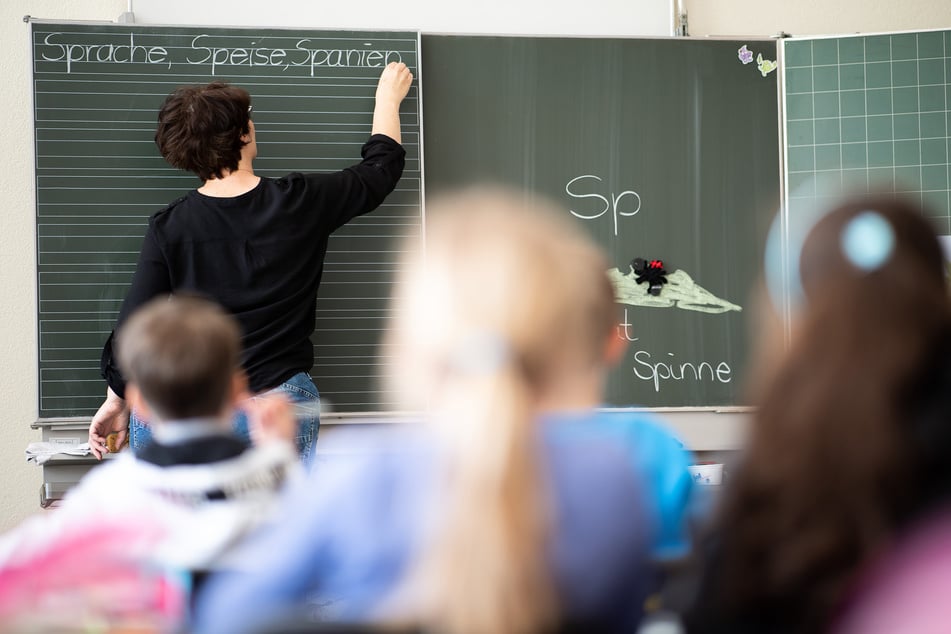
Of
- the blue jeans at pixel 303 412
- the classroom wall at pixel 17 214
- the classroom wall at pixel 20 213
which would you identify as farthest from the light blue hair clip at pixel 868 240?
the classroom wall at pixel 17 214

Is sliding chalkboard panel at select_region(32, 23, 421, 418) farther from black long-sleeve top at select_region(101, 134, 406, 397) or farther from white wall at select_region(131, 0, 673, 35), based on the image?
black long-sleeve top at select_region(101, 134, 406, 397)

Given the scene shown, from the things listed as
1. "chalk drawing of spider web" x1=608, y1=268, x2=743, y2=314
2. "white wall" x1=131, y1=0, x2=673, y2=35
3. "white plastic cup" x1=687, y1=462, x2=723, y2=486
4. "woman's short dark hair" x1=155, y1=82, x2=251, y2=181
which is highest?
"white wall" x1=131, y1=0, x2=673, y2=35

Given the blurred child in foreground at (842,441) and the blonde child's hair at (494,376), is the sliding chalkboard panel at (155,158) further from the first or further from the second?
the blurred child in foreground at (842,441)

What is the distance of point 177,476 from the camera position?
4.55ft

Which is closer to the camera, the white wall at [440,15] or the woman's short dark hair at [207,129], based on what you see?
the woman's short dark hair at [207,129]

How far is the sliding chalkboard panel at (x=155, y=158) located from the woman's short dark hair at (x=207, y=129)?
1.17 feet

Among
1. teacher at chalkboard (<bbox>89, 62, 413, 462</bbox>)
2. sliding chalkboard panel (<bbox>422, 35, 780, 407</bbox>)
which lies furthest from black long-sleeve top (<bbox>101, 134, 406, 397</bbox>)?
sliding chalkboard panel (<bbox>422, 35, 780, 407</bbox>)

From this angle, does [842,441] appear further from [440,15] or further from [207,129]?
[440,15]

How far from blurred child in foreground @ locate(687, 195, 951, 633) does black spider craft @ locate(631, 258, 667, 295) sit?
224 cm

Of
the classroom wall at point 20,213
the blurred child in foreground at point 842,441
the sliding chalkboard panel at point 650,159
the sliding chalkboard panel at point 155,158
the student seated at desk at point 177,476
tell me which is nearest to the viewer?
the blurred child in foreground at point 842,441

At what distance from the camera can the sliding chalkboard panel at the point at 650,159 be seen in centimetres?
319

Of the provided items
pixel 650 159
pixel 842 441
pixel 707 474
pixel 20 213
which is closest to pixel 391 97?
pixel 650 159

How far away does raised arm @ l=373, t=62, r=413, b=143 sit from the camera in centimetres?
298

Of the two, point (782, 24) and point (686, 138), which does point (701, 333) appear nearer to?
point (686, 138)
